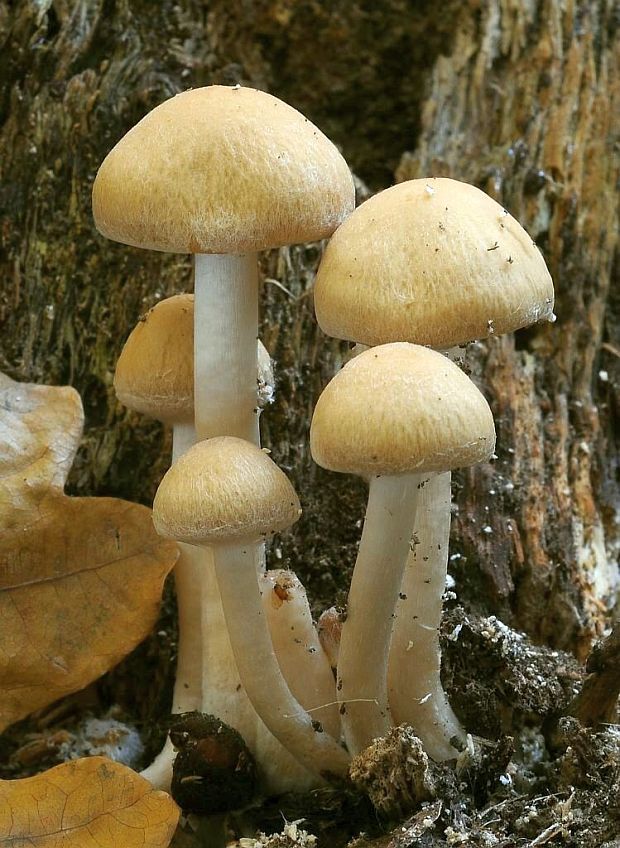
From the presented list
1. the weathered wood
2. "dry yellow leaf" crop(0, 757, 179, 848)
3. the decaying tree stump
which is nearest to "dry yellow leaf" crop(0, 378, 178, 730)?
"dry yellow leaf" crop(0, 757, 179, 848)

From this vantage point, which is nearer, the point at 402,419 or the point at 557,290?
the point at 402,419

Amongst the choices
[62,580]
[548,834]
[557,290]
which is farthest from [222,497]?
[557,290]

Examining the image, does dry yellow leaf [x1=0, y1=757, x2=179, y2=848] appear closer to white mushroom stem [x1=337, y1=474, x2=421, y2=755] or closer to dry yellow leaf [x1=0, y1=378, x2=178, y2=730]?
dry yellow leaf [x1=0, y1=378, x2=178, y2=730]

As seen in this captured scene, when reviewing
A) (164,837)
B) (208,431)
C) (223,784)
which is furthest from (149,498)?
(164,837)

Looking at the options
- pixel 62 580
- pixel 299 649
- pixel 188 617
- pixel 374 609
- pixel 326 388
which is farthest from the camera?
pixel 188 617

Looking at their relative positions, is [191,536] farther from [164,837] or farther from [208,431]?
[164,837]

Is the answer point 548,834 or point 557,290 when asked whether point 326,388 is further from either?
point 557,290

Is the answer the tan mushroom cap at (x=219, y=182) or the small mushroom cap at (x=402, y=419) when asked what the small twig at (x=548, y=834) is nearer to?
the small mushroom cap at (x=402, y=419)
